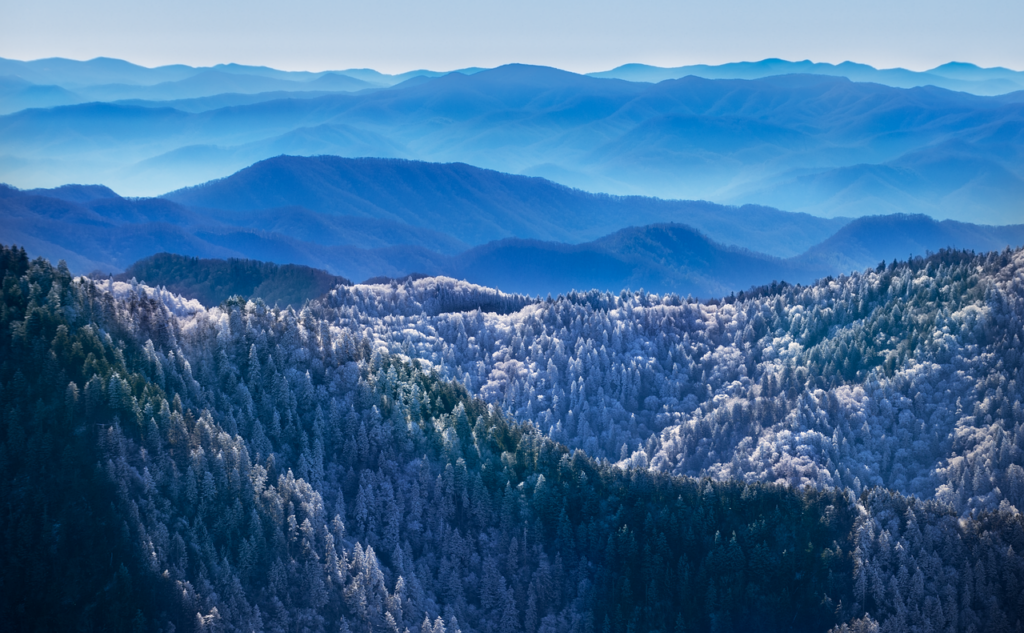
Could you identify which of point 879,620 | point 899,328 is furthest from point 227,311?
point 899,328

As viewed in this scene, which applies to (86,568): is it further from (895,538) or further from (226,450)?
(895,538)

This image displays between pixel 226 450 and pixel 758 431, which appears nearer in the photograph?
pixel 226 450

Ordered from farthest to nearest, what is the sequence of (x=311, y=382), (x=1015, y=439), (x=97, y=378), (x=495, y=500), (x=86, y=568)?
(x=1015, y=439)
(x=311, y=382)
(x=495, y=500)
(x=97, y=378)
(x=86, y=568)

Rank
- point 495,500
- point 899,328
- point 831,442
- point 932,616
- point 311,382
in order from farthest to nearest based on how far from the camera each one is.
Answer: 1. point 899,328
2. point 831,442
3. point 311,382
4. point 495,500
5. point 932,616

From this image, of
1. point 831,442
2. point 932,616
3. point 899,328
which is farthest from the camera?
point 899,328

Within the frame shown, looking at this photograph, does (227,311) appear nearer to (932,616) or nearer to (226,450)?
(226,450)

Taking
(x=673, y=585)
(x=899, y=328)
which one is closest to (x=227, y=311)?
(x=673, y=585)

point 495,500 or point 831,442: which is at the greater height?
point 831,442

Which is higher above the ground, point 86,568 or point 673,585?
point 673,585

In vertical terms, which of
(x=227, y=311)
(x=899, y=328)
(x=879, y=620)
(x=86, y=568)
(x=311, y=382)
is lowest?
(x=86, y=568)
